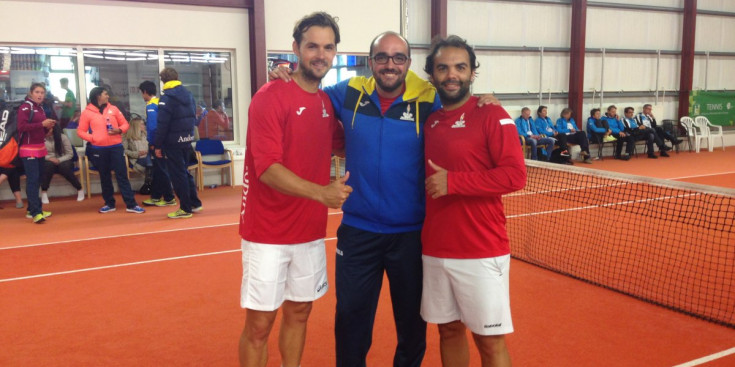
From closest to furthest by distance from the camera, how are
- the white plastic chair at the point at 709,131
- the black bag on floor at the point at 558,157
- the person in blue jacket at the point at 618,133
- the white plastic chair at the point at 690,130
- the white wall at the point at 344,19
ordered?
the white wall at the point at 344,19, the black bag on floor at the point at 558,157, the person in blue jacket at the point at 618,133, the white plastic chair at the point at 690,130, the white plastic chair at the point at 709,131

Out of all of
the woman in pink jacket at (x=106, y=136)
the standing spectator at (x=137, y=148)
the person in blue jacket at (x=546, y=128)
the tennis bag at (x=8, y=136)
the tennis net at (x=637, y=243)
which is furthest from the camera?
the person in blue jacket at (x=546, y=128)

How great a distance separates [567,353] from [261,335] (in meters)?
2.17

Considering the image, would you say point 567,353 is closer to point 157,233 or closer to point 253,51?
point 157,233

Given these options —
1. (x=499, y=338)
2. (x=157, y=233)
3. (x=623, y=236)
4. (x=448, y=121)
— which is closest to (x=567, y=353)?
(x=499, y=338)

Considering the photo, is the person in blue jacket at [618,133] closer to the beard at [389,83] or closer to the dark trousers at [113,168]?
the dark trousers at [113,168]

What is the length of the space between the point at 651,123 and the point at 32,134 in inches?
627

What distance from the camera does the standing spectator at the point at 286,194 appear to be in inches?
115

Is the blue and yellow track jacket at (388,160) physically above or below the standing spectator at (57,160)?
above

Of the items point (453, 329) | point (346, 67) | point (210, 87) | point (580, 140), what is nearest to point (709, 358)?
point (453, 329)

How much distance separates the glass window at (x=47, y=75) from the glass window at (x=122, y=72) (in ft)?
1.03

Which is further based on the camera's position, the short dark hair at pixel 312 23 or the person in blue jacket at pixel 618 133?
the person in blue jacket at pixel 618 133

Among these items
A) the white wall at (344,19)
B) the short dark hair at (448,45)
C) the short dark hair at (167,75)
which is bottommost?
the short dark hair at (448,45)

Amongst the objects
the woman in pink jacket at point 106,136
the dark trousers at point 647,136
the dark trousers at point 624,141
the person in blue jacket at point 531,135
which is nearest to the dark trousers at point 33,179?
the woman in pink jacket at point 106,136

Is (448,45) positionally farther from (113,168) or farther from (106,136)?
(113,168)
